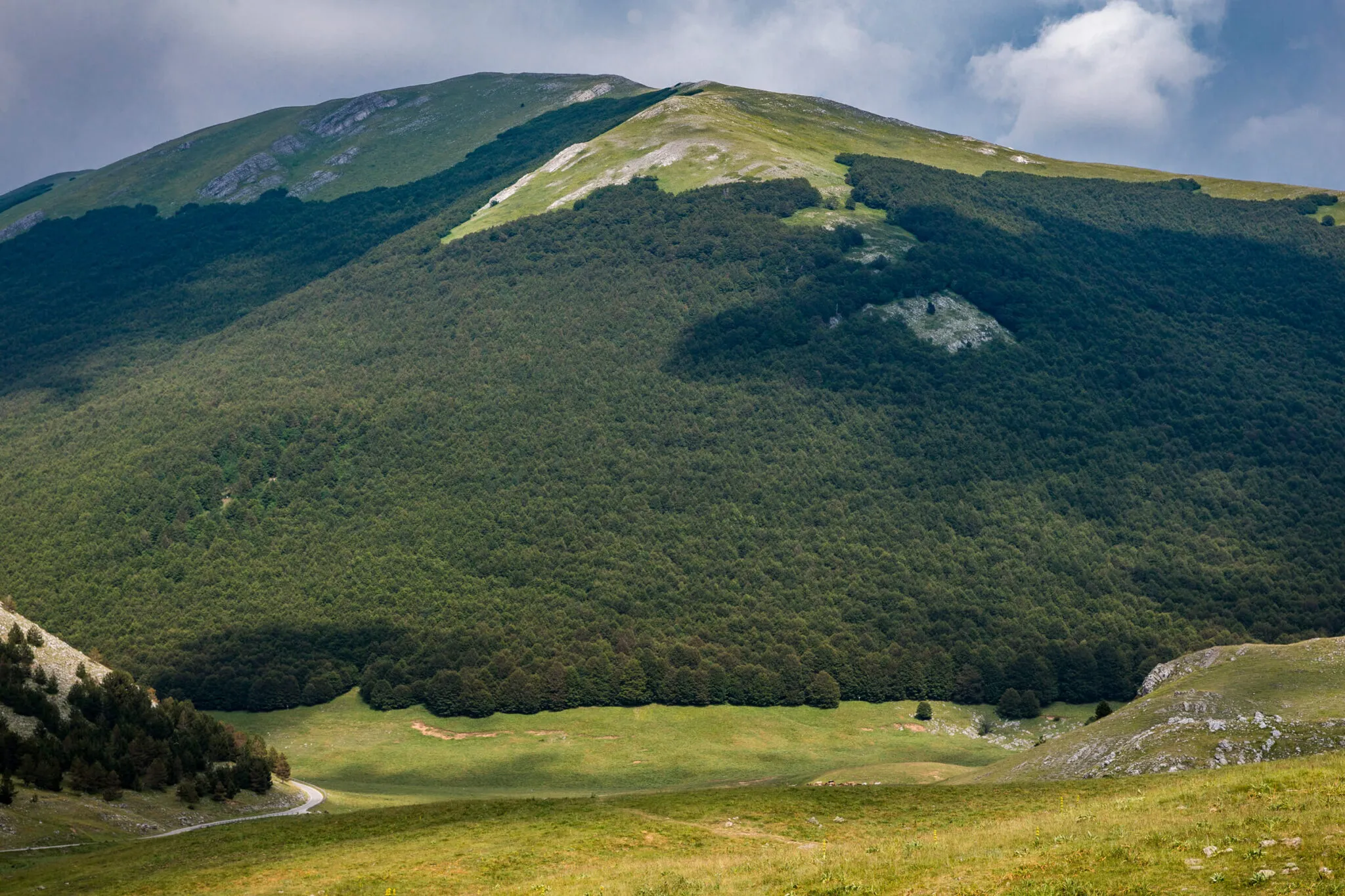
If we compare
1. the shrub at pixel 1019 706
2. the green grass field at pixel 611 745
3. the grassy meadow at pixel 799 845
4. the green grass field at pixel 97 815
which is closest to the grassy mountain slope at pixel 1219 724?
the grassy meadow at pixel 799 845

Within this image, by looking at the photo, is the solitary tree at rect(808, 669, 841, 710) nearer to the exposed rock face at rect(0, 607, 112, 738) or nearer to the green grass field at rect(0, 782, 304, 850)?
the green grass field at rect(0, 782, 304, 850)

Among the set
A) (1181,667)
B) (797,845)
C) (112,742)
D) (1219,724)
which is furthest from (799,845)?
(1181,667)

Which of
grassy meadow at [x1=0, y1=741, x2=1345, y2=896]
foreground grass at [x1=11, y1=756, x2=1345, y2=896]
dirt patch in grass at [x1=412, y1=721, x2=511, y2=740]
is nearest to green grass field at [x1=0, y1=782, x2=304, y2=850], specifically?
grassy meadow at [x1=0, y1=741, x2=1345, y2=896]

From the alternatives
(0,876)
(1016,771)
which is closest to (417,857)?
(0,876)

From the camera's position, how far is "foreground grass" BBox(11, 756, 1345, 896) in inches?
1136

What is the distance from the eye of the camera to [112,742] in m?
71.2

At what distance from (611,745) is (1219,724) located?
100497 millimetres

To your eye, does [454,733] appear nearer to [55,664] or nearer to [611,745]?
[611,745]

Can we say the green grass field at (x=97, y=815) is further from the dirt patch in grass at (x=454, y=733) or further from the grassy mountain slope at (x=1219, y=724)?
the dirt patch in grass at (x=454, y=733)

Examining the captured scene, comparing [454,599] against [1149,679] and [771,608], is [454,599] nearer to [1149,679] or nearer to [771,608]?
[771,608]

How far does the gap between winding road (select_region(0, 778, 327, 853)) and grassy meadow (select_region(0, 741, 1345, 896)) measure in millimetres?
2468

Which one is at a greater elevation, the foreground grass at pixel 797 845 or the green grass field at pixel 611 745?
the foreground grass at pixel 797 845

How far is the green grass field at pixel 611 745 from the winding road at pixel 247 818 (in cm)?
2468

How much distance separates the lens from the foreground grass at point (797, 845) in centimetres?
2884
